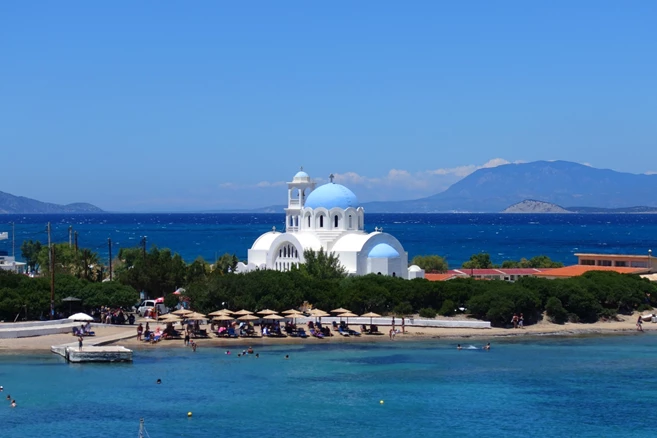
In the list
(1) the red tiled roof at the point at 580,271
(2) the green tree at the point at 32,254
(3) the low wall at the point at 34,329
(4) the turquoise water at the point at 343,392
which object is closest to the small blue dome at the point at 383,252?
(1) the red tiled roof at the point at 580,271

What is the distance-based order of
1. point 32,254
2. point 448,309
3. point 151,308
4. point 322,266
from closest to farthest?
point 448,309, point 151,308, point 322,266, point 32,254

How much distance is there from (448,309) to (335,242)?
37.3 ft

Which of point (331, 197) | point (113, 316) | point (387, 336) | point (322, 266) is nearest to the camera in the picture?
point (387, 336)

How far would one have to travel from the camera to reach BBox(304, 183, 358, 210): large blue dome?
210 ft

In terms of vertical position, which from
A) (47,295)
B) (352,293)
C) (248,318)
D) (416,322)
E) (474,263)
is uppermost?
(474,263)

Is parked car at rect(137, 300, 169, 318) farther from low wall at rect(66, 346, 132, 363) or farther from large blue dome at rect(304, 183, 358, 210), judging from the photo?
large blue dome at rect(304, 183, 358, 210)

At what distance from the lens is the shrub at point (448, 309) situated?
5366 cm

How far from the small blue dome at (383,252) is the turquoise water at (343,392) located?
16126mm

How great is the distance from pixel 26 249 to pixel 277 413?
64708mm

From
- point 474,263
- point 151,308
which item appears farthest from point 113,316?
point 474,263

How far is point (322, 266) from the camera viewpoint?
5994 centimetres

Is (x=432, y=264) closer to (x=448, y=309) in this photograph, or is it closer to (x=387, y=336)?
(x=448, y=309)

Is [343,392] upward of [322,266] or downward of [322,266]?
downward

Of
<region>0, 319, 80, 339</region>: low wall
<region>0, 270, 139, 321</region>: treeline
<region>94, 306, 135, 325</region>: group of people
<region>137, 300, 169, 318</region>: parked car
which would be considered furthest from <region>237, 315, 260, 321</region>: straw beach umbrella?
<region>0, 319, 80, 339</region>: low wall
